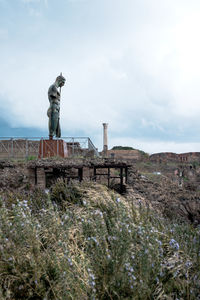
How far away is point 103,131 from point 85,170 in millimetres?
8106

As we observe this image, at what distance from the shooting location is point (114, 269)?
2.56m

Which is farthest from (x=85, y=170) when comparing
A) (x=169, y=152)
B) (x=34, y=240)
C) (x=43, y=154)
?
(x=169, y=152)

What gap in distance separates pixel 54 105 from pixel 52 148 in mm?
2233

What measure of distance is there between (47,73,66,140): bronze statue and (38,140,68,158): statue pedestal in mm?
399

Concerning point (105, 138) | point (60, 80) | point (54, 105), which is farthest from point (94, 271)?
point (105, 138)

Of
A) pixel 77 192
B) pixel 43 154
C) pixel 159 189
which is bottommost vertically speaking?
pixel 159 189

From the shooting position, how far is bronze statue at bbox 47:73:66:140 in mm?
13773

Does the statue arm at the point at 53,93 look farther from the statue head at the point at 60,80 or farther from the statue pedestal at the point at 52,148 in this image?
the statue pedestal at the point at 52,148

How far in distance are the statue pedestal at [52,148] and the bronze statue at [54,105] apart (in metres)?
0.40

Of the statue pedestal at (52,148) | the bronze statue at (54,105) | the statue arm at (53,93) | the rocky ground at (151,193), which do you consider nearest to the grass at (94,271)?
the rocky ground at (151,193)

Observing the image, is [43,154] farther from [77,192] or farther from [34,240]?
[34,240]

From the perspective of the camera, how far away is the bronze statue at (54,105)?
45.2 feet

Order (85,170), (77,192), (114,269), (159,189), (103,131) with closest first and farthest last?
(114,269), (77,192), (85,170), (159,189), (103,131)

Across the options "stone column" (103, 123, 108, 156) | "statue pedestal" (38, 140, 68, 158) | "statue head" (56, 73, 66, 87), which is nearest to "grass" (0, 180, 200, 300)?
"statue pedestal" (38, 140, 68, 158)
